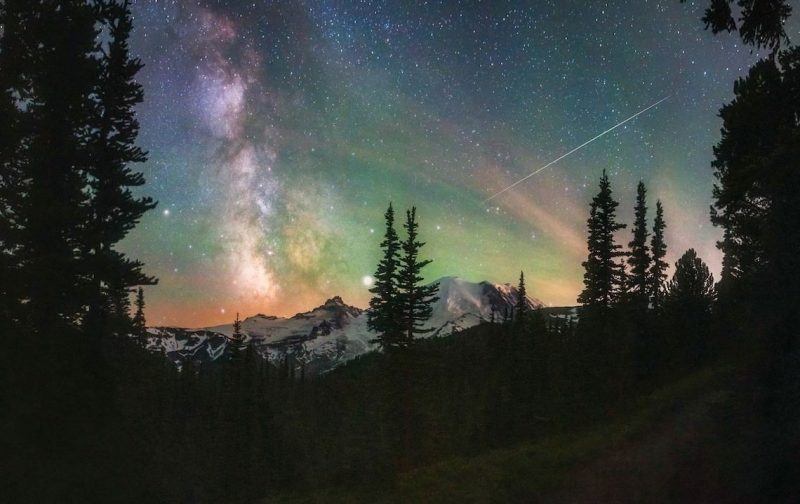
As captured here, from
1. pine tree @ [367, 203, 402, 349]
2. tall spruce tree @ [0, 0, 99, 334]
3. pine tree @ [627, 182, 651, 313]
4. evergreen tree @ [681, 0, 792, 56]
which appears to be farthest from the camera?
pine tree @ [627, 182, 651, 313]

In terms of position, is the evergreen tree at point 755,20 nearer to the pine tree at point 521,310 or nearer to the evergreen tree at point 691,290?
the evergreen tree at point 691,290

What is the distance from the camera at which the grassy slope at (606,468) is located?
1162 cm

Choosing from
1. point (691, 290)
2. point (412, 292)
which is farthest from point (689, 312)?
point (412, 292)

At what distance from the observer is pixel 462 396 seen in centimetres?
8131

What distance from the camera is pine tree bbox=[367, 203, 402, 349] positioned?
3491 centimetres

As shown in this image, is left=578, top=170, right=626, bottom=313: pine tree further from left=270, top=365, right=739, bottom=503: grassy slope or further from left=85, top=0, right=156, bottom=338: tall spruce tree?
left=85, top=0, right=156, bottom=338: tall spruce tree

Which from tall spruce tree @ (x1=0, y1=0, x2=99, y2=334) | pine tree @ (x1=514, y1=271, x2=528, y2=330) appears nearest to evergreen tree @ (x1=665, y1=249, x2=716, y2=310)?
pine tree @ (x1=514, y1=271, x2=528, y2=330)

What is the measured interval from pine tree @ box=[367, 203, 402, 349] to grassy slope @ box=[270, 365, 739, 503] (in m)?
14.5

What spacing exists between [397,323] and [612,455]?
20216 mm

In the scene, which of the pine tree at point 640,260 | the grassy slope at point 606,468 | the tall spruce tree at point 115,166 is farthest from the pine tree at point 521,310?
the tall spruce tree at point 115,166

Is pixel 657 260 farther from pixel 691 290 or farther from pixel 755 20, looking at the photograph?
pixel 755 20

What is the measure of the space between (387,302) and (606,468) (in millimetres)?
22604

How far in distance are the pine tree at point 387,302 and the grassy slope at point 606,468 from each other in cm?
1450

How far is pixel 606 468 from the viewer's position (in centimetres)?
1450
